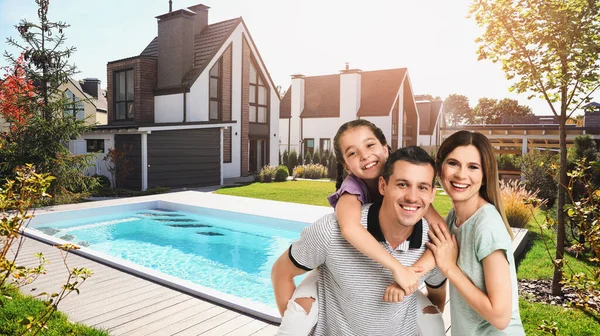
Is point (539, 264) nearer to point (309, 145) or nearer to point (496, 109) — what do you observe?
point (309, 145)

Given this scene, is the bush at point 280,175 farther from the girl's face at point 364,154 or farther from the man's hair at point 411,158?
the man's hair at point 411,158

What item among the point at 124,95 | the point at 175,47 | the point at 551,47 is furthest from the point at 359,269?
the point at 124,95

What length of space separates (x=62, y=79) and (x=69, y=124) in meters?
1.78

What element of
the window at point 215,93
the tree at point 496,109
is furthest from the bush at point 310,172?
the tree at point 496,109

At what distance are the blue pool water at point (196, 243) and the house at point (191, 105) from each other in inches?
231

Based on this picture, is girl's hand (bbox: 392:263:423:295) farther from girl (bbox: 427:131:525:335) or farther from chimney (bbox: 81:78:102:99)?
chimney (bbox: 81:78:102:99)

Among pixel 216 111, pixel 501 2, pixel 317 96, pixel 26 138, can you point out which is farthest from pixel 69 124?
pixel 317 96

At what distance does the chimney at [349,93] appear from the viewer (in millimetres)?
29812

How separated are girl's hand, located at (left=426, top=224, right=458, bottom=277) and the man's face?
145mm

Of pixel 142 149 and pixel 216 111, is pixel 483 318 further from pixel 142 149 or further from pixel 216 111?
pixel 216 111

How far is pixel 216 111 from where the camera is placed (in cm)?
2261

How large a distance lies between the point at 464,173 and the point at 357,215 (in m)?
0.54

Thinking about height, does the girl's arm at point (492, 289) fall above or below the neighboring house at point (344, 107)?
below

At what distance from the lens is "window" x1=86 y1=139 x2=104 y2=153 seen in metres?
18.9
